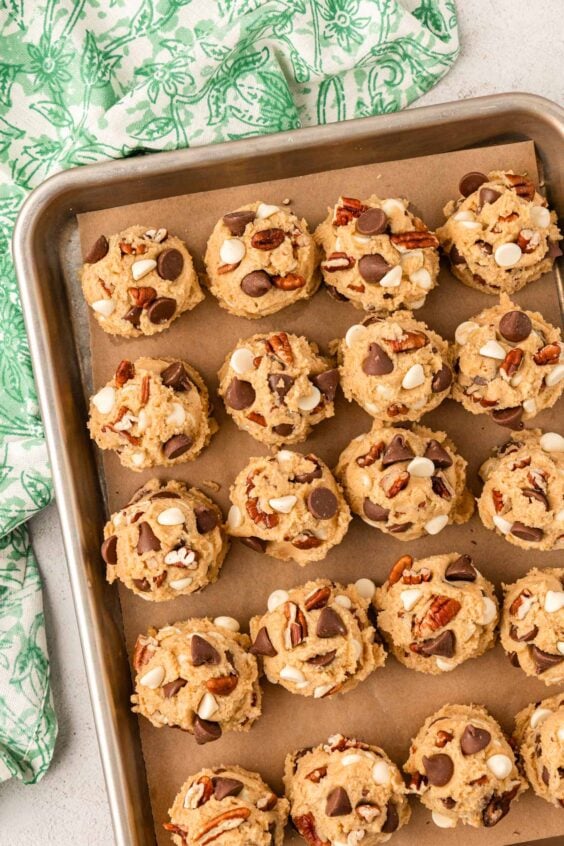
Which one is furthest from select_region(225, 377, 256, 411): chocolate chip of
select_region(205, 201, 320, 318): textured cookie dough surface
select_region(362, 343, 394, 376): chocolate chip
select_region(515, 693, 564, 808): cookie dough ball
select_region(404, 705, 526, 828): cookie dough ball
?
select_region(515, 693, 564, 808): cookie dough ball

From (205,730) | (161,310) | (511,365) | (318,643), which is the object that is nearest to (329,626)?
(318,643)

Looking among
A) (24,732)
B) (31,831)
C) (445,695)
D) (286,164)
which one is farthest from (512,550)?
(31,831)

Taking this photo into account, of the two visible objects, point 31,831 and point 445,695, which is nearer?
point 445,695

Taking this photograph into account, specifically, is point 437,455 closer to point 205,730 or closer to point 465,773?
point 465,773

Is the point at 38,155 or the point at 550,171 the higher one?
the point at 38,155

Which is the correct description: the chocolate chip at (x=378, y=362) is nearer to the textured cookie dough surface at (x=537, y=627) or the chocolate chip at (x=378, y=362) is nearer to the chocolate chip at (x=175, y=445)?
the chocolate chip at (x=175, y=445)

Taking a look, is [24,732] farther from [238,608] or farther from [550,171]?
[550,171]
